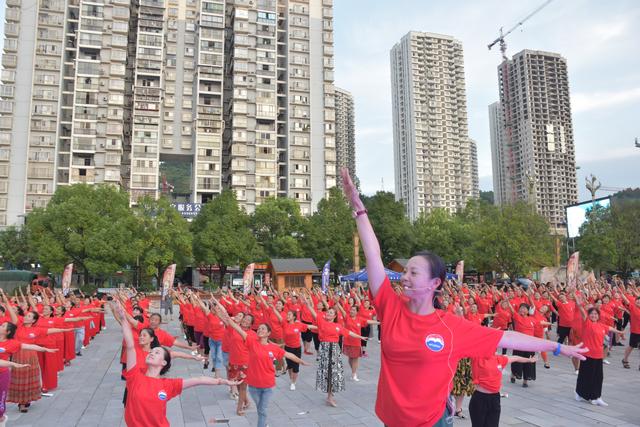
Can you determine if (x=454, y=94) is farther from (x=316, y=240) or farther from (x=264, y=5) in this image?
(x=316, y=240)

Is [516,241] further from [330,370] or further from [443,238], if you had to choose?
[330,370]

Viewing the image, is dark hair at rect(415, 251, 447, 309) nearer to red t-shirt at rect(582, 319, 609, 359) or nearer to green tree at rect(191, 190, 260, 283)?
red t-shirt at rect(582, 319, 609, 359)

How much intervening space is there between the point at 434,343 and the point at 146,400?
9.43 ft

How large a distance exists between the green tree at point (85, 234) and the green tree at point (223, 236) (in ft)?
24.7

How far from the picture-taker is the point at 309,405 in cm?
952

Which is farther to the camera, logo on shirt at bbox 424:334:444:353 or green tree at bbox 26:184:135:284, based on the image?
green tree at bbox 26:184:135:284

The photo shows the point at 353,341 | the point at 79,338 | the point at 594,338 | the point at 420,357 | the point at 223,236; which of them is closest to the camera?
the point at 420,357

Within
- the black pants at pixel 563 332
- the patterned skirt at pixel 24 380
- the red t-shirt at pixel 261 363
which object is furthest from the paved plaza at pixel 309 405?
the black pants at pixel 563 332

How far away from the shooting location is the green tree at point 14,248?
50.9 m

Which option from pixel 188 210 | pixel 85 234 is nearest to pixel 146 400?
pixel 85 234

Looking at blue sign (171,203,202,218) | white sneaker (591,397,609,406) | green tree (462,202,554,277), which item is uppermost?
blue sign (171,203,202,218)

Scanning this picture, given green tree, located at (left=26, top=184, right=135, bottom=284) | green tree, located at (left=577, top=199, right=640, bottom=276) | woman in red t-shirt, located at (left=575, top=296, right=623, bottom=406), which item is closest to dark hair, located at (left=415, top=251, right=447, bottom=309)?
woman in red t-shirt, located at (left=575, top=296, right=623, bottom=406)

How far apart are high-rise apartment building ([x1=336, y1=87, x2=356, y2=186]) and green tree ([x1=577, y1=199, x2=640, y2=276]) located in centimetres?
9185

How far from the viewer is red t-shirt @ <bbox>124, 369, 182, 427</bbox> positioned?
14.4ft
